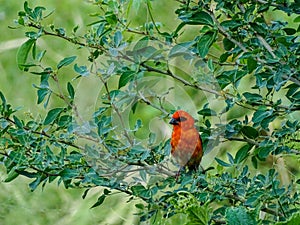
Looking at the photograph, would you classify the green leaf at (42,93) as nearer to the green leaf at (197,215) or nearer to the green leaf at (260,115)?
the green leaf at (260,115)

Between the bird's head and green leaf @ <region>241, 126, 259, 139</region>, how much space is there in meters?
0.06

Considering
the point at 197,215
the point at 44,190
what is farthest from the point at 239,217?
the point at 44,190

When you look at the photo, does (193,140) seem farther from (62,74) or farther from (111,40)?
(62,74)

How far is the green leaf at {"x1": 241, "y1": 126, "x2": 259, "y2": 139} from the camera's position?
67 cm

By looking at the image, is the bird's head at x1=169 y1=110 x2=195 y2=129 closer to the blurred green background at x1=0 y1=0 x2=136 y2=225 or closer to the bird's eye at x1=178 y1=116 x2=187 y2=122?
the bird's eye at x1=178 y1=116 x2=187 y2=122

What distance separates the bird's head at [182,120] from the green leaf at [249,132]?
0.20 ft

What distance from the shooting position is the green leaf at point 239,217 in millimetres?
247

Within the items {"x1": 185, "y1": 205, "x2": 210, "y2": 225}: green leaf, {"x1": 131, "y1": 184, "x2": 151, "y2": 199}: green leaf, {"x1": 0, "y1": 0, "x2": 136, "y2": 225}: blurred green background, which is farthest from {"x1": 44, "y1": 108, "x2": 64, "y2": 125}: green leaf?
{"x1": 0, "y1": 0, "x2": 136, "y2": 225}: blurred green background

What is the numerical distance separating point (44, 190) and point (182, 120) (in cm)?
101

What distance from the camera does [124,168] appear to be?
62 centimetres

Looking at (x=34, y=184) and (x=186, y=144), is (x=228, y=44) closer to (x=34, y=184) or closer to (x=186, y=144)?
(x=186, y=144)

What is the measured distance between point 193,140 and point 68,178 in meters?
0.13

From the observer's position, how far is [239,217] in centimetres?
25

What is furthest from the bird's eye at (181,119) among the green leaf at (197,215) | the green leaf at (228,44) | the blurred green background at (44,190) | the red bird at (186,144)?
the blurred green background at (44,190)
